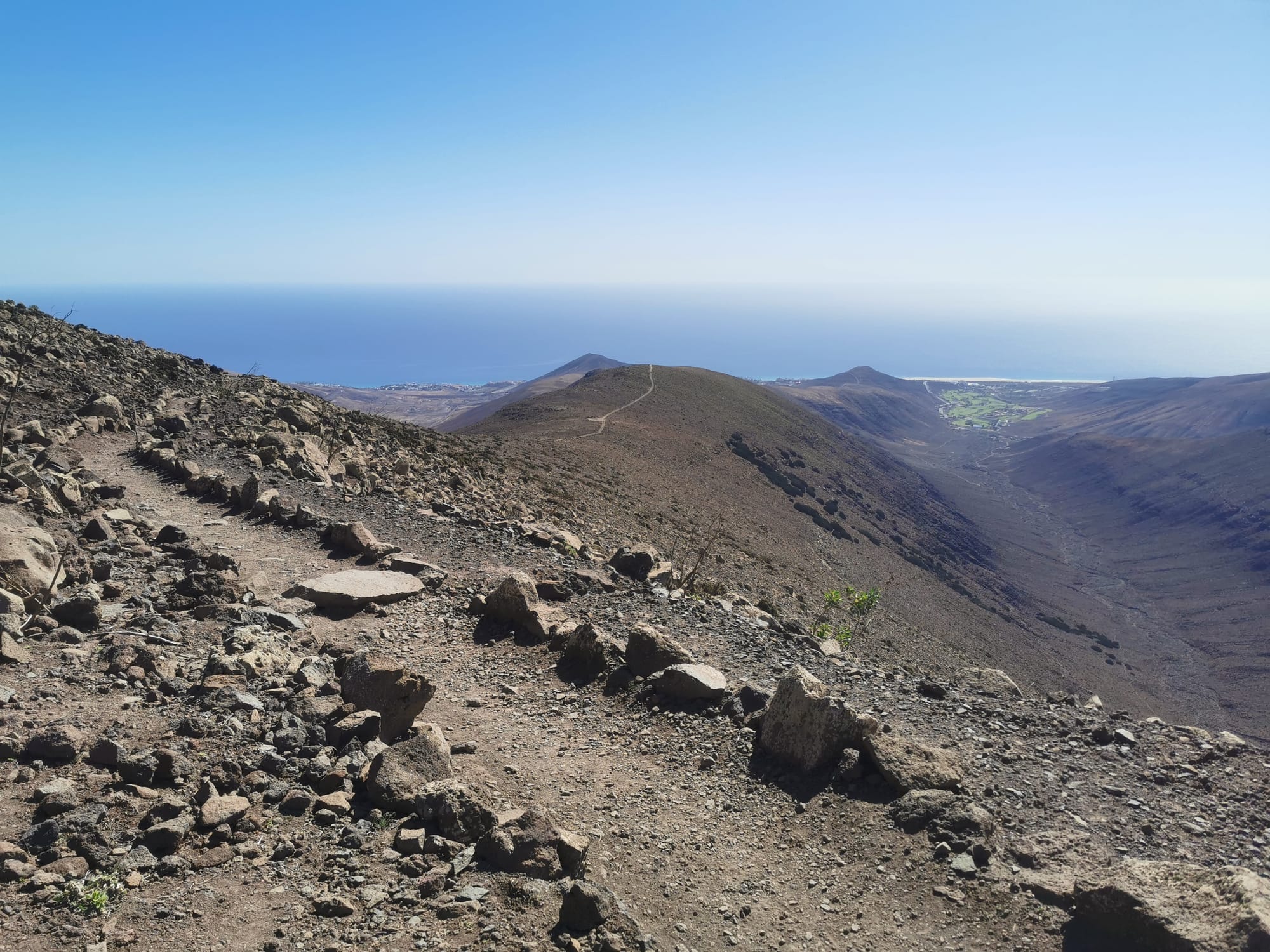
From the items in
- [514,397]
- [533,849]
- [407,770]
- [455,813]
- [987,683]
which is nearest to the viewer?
[533,849]

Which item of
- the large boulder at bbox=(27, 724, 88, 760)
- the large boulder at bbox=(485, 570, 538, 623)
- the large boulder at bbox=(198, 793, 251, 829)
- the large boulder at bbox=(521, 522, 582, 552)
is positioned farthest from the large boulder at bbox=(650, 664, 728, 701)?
the large boulder at bbox=(521, 522, 582, 552)

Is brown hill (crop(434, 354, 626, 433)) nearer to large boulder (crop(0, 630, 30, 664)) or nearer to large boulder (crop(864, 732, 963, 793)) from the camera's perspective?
large boulder (crop(0, 630, 30, 664))

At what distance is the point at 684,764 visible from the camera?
Result: 840 cm

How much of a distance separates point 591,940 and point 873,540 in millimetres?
61319

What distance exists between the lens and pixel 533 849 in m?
5.94

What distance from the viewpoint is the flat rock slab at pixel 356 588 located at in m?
11.1

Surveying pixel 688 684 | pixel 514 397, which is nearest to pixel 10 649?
pixel 688 684

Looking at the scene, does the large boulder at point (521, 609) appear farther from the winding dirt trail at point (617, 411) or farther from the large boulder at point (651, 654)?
the winding dirt trail at point (617, 411)

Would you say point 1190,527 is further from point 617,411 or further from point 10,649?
point 10,649

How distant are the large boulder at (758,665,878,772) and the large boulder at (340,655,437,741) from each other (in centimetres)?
421

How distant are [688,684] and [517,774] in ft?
8.87

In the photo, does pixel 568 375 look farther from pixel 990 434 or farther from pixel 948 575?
pixel 948 575

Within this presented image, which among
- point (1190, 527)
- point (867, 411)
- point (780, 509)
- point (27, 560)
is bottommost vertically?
point (1190, 527)

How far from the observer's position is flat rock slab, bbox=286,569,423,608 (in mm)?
11102
